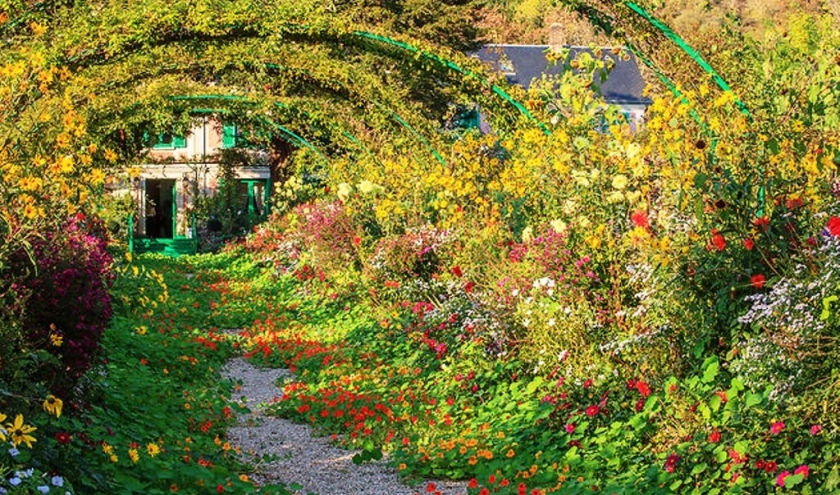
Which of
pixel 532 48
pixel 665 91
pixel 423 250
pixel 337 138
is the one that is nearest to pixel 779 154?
pixel 665 91

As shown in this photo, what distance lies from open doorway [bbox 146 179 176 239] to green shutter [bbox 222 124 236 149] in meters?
1.77

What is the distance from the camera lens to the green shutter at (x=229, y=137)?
86.7ft

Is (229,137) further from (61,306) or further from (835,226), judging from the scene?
(835,226)

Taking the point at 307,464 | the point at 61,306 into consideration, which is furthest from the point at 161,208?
the point at 61,306

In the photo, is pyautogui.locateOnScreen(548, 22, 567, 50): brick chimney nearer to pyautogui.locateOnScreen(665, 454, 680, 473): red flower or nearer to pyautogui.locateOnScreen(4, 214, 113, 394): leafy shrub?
pyautogui.locateOnScreen(4, 214, 113, 394): leafy shrub

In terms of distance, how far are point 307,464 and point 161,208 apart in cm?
2151

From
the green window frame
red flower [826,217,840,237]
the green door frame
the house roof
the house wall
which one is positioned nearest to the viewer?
red flower [826,217,840,237]

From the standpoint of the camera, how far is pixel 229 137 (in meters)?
26.7

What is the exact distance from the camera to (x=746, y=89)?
20.6 ft

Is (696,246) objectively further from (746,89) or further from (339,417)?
(339,417)

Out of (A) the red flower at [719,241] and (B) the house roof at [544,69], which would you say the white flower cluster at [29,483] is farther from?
(B) the house roof at [544,69]

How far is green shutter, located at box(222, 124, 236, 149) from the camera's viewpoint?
26.4 metres

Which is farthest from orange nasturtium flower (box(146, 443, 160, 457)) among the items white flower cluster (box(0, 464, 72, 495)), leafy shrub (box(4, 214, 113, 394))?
white flower cluster (box(0, 464, 72, 495))

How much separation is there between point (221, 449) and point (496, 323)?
2284 millimetres
